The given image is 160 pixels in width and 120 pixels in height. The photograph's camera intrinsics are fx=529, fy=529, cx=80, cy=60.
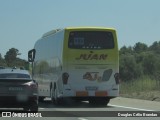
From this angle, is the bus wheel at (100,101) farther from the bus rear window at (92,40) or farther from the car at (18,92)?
the car at (18,92)

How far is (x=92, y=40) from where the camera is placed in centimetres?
2556

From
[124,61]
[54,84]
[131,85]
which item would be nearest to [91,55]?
[54,84]

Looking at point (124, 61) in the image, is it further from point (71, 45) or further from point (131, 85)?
point (71, 45)

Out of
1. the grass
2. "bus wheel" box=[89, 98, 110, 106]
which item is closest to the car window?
"bus wheel" box=[89, 98, 110, 106]

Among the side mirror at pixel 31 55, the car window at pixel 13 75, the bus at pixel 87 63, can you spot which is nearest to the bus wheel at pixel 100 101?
the bus at pixel 87 63

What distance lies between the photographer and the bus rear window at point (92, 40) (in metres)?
25.4

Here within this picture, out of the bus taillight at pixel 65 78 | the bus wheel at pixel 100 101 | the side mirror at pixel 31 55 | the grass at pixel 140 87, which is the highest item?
the side mirror at pixel 31 55

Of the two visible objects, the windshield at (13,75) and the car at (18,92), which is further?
the windshield at (13,75)

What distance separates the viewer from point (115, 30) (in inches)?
1015

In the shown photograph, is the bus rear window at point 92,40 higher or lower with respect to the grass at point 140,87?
higher

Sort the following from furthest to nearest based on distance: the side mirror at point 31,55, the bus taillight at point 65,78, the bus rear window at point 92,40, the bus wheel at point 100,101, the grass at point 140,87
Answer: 1. the grass at point 140,87
2. the side mirror at point 31,55
3. the bus wheel at point 100,101
4. the bus rear window at point 92,40
5. the bus taillight at point 65,78

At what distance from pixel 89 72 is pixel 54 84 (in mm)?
2418

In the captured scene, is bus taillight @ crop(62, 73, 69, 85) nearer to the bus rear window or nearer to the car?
the bus rear window

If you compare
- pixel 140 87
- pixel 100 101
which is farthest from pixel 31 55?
pixel 100 101
